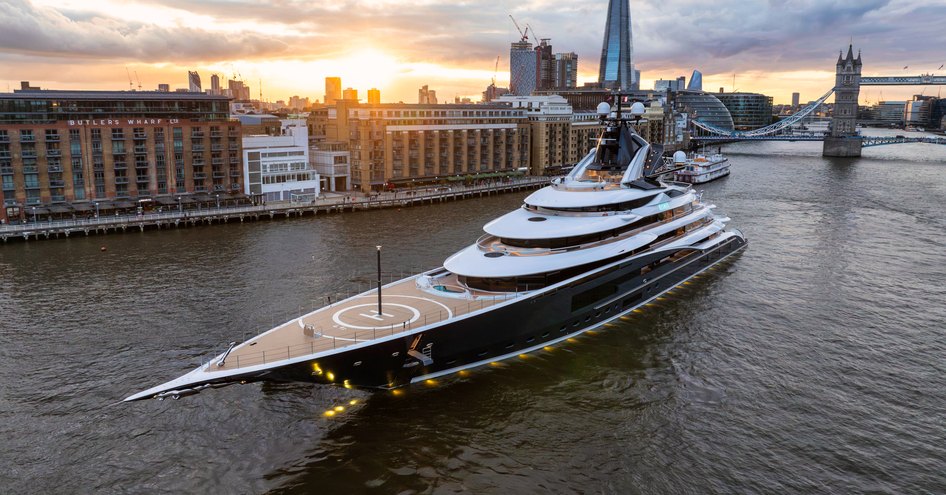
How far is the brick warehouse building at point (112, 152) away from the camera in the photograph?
6262cm

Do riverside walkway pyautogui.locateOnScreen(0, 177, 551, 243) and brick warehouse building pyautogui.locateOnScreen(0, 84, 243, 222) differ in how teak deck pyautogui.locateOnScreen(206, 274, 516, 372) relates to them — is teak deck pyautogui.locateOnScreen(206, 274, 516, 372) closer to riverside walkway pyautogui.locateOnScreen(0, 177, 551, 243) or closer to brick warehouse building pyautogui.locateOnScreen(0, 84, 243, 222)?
riverside walkway pyautogui.locateOnScreen(0, 177, 551, 243)

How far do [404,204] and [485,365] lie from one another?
52647 mm

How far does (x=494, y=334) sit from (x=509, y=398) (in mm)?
3344

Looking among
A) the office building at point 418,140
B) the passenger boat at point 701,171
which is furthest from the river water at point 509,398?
the passenger boat at point 701,171

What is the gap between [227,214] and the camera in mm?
67688

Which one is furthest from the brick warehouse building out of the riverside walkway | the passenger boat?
the passenger boat

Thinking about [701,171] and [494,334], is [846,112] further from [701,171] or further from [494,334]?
[494,334]

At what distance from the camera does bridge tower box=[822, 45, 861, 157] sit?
525 ft

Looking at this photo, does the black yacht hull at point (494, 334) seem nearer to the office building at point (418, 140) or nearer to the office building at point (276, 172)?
the office building at point (276, 172)

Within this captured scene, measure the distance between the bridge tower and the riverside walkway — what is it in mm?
114149

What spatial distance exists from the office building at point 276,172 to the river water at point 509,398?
26.8 m

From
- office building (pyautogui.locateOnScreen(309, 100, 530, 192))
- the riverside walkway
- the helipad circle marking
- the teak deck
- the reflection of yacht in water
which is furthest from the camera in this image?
office building (pyautogui.locateOnScreen(309, 100, 530, 192))

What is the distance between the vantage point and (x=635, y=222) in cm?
3944

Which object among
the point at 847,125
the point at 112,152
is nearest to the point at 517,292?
the point at 112,152
